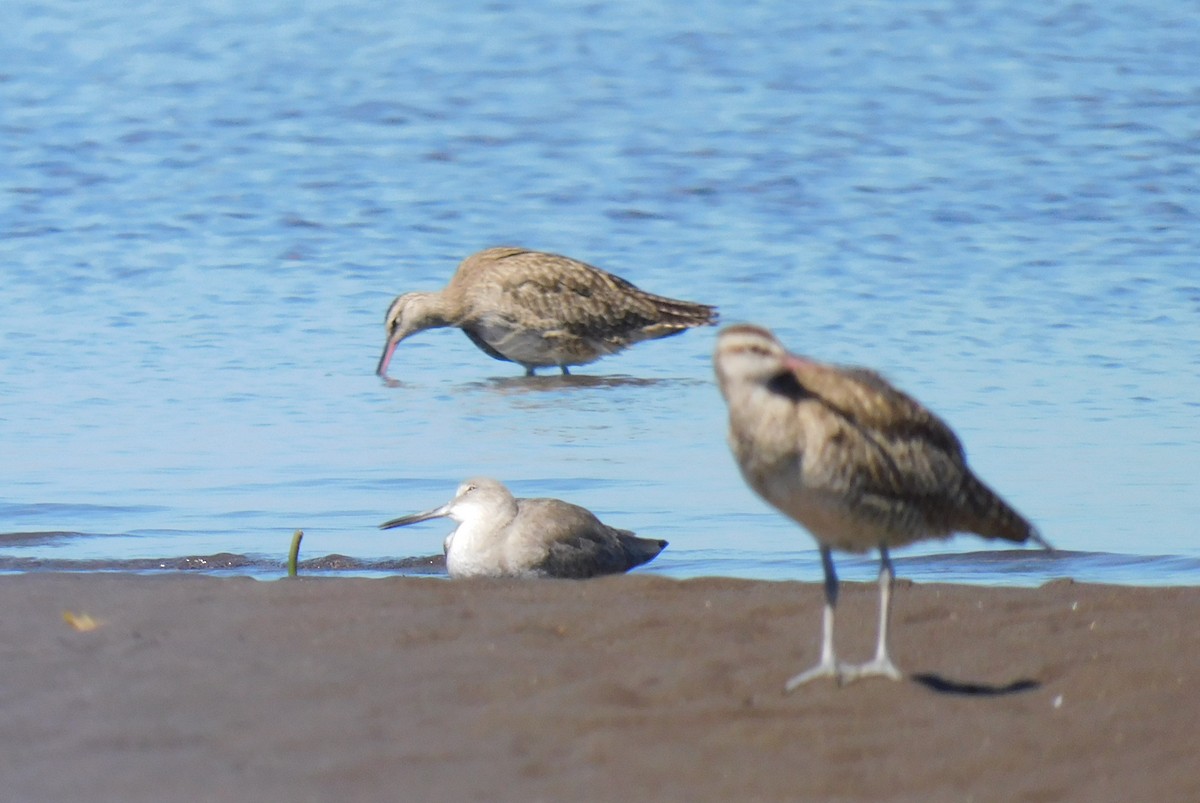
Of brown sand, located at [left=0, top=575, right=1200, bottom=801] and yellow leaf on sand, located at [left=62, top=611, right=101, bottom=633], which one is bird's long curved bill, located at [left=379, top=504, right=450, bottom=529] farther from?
yellow leaf on sand, located at [left=62, top=611, right=101, bottom=633]

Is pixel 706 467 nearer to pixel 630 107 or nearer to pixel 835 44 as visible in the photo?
Answer: pixel 630 107

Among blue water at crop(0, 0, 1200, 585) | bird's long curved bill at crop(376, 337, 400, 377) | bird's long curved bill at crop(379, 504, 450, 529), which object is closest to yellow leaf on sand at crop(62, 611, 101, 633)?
blue water at crop(0, 0, 1200, 585)

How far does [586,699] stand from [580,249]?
9.39 metres

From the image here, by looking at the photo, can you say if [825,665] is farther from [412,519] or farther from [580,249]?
[580,249]

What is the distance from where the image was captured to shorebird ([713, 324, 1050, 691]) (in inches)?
199

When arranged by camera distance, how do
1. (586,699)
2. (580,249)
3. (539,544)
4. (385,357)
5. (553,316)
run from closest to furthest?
(586,699)
(539,544)
(385,357)
(553,316)
(580,249)

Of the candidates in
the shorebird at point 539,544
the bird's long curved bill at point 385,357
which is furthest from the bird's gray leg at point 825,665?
the bird's long curved bill at point 385,357

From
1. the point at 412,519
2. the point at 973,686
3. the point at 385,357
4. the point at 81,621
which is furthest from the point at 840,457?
the point at 385,357

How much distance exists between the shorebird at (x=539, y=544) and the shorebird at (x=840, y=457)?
2.19 metres

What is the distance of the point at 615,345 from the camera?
12609 mm

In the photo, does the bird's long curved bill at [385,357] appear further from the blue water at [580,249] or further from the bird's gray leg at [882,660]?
the bird's gray leg at [882,660]

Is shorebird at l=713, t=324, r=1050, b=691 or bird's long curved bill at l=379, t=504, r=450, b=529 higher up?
shorebird at l=713, t=324, r=1050, b=691

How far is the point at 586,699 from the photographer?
5008 mm

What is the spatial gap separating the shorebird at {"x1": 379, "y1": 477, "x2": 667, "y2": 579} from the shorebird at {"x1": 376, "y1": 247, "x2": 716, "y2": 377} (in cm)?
468
